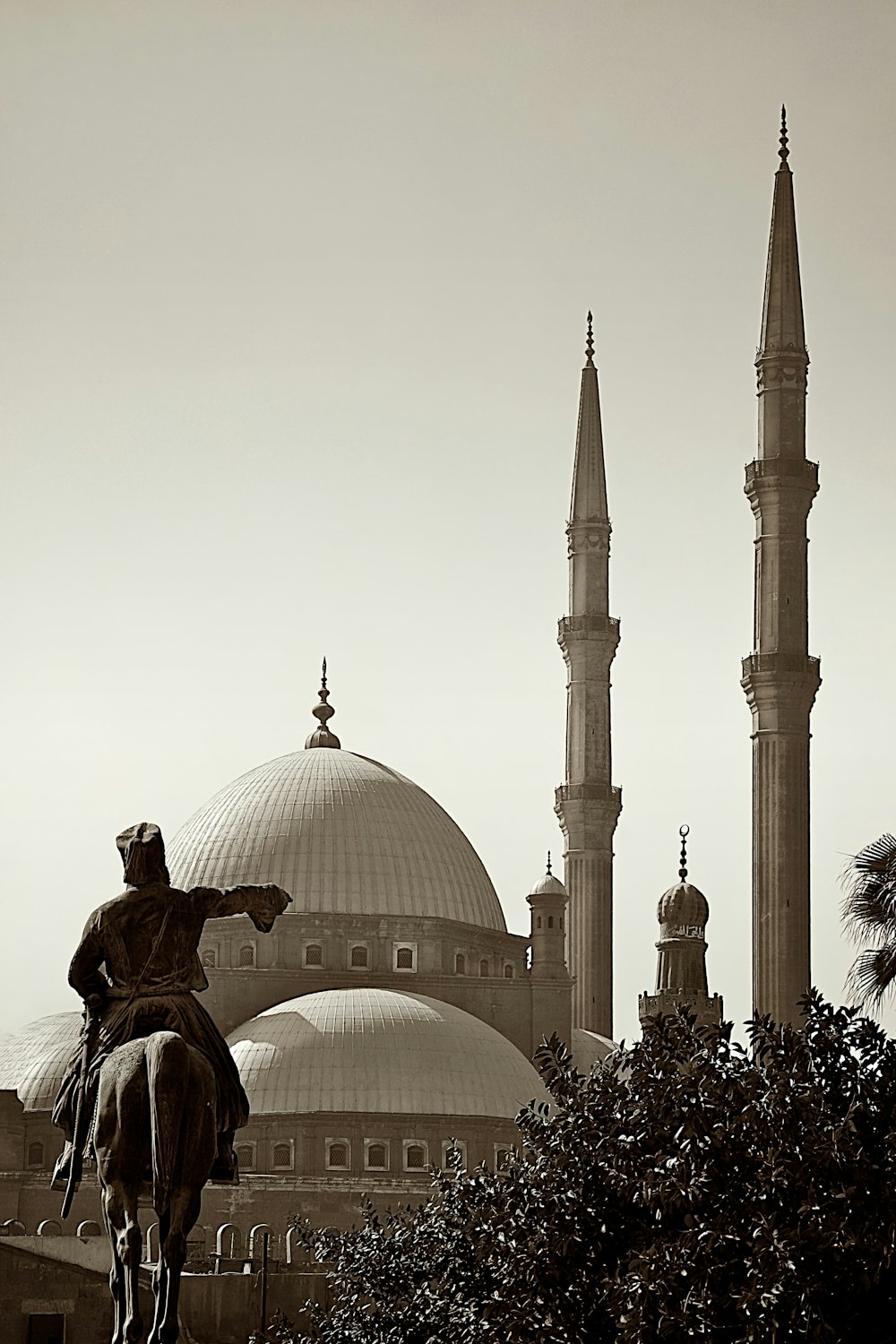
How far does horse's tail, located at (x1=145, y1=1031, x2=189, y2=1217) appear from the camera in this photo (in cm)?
1123

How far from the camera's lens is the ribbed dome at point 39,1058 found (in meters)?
56.5

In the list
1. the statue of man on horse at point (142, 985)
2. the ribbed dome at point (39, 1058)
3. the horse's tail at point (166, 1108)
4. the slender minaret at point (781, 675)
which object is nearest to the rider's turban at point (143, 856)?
the statue of man on horse at point (142, 985)

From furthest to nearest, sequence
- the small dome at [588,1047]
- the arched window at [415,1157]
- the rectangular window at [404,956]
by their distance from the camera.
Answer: the rectangular window at [404,956]
the small dome at [588,1047]
the arched window at [415,1157]

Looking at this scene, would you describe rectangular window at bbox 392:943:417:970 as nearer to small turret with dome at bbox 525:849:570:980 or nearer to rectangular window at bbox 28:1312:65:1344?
small turret with dome at bbox 525:849:570:980

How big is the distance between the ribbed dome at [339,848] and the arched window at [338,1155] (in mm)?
8711

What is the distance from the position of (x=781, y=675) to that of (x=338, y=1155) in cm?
1432

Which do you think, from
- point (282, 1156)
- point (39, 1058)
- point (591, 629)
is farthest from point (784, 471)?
point (39, 1058)

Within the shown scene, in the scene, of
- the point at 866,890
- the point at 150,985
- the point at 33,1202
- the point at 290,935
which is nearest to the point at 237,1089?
the point at 150,985

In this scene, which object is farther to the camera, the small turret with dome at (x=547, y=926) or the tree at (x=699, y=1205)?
the small turret with dome at (x=547, y=926)

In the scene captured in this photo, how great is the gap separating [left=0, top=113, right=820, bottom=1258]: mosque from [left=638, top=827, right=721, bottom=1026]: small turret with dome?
65 mm

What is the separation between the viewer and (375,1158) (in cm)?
5331

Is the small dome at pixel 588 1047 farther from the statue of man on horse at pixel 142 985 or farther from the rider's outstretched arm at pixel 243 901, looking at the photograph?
the statue of man on horse at pixel 142 985

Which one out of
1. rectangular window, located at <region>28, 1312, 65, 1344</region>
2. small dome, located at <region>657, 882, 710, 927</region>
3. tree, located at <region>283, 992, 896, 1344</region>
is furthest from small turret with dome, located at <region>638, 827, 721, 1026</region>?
tree, located at <region>283, 992, 896, 1344</region>

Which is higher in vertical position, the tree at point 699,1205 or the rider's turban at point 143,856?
the rider's turban at point 143,856
